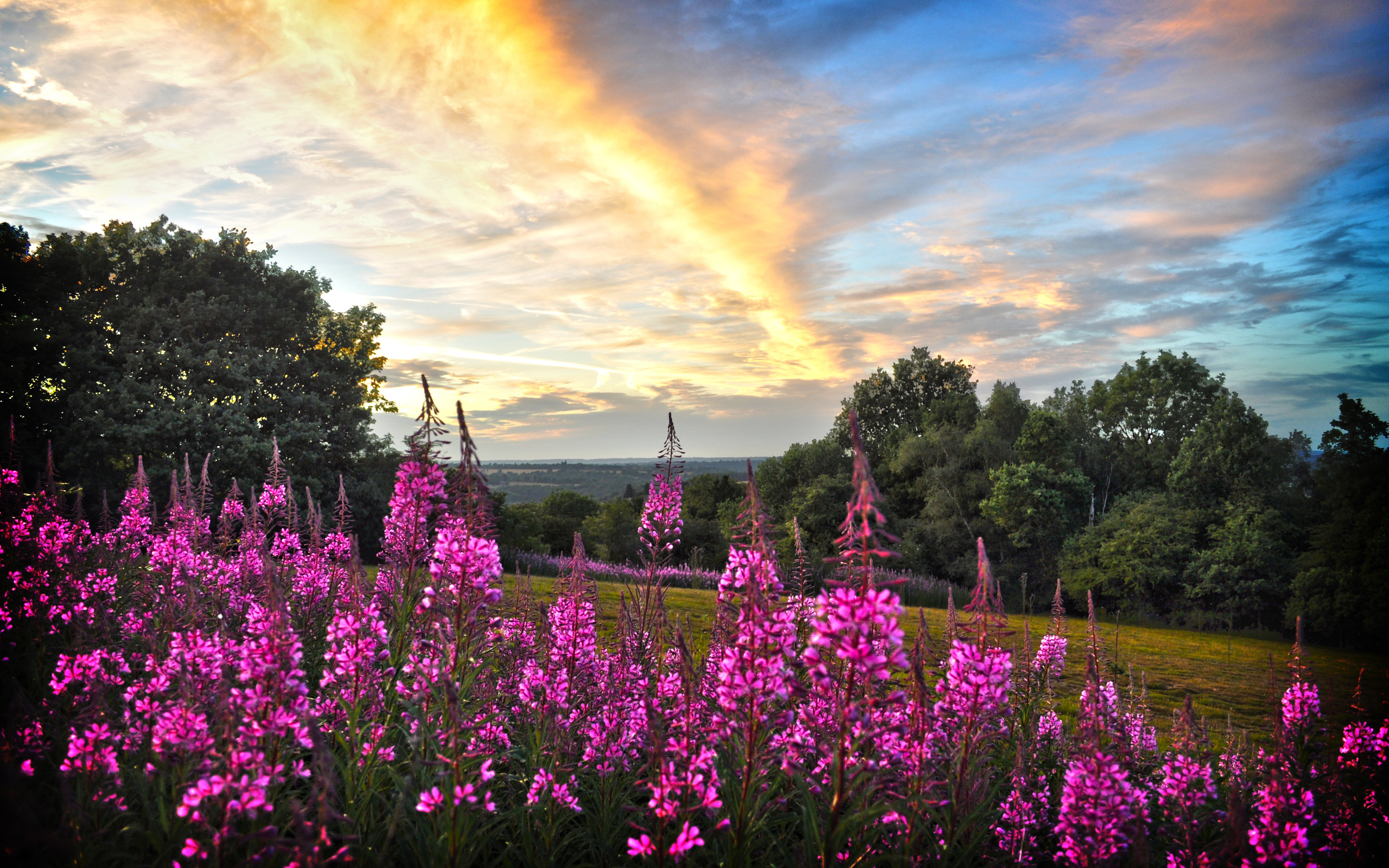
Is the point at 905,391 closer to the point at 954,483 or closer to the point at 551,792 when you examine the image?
the point at 954,483

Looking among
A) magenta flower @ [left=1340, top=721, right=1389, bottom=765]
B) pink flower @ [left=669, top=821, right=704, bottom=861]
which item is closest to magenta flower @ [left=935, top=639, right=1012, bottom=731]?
pink flower @ [left=669, top=821, right=704, bottom=861]

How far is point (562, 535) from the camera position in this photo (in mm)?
40000

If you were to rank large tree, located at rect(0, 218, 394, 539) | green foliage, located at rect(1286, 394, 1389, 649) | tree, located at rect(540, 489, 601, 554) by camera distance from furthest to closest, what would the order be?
tree, located at rect(540, 489, 601, 554), large tree, located at rect(0, 218, 394, 539), green foliage, located at rect(1286, 394, 1389, 649)

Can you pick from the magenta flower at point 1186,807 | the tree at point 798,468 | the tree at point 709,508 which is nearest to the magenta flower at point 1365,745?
the magenta flower at point 1186,807

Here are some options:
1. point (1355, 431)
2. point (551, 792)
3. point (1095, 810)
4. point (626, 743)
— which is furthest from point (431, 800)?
point (1355, 431)

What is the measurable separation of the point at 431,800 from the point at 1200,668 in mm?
16456

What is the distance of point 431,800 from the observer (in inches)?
121

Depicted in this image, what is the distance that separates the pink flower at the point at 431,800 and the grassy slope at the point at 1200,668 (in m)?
2.82

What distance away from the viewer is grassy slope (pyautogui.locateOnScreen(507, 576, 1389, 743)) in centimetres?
648

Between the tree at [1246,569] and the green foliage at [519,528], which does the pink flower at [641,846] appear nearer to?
the green foliage at [519,528]

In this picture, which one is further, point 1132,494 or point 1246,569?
point 1132,494

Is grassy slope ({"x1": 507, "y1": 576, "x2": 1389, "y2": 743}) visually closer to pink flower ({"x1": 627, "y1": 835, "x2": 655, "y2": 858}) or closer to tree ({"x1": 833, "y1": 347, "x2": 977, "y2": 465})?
pink flower ({"x1": 627, "y1": 835, "x2": 655, "y2": 858})

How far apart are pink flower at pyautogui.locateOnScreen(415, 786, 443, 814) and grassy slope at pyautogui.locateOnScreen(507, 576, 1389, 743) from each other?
282cm

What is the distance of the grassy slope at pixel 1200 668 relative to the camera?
21.3 feet
